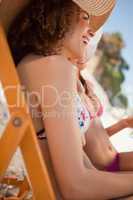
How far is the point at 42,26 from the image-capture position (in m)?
1.00

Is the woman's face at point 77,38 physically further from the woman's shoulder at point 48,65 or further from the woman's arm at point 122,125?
the woman's arm at point 122,125

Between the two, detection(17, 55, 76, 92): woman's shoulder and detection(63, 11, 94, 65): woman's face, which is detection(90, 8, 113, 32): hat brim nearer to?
detection(63, 11, 94, 65): woman's face

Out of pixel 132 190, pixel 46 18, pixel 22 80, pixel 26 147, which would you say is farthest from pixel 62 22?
pixel 132 190

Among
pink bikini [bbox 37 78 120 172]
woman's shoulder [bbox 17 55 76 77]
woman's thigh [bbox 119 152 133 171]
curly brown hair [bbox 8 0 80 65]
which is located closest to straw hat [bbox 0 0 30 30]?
curly brown hair [bbox 8 0 80 65]

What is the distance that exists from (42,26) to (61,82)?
18 centimetres

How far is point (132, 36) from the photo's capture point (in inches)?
85.2

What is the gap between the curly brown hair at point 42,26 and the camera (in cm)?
99

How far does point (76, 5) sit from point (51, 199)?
50 centimetres

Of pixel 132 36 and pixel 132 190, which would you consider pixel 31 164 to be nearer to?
pixel 132 190

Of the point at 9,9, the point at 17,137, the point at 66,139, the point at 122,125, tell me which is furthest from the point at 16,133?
the point at 122,125

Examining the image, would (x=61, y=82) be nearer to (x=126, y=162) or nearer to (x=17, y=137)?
(x=17, y=137)

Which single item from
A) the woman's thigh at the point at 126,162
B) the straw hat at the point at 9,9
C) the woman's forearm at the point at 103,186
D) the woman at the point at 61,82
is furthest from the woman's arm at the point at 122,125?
the straw hat at the point at 9,9

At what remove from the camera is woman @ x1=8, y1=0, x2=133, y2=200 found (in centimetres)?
89

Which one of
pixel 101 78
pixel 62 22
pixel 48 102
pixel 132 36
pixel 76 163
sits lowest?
pixel 101 78
